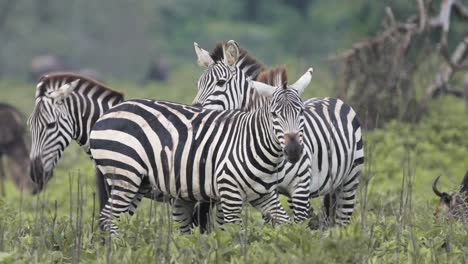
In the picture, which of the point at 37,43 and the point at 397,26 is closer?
the point at 397,26

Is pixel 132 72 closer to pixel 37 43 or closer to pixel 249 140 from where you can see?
pixel 37 43

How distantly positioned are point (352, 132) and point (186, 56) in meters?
49.1

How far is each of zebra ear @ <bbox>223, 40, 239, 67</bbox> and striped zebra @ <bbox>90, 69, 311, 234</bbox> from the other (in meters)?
1.07

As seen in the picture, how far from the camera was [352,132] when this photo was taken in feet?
29.8

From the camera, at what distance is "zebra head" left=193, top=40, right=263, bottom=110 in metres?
9.23

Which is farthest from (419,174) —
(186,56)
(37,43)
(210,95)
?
(186,56)

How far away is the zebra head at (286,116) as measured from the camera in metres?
7.30

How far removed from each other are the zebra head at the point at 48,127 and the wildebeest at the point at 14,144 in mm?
7370

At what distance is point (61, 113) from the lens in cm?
886

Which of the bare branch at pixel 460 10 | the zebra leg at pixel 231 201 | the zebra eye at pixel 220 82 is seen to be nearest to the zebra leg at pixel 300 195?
the zebra leg at pixel 231 201

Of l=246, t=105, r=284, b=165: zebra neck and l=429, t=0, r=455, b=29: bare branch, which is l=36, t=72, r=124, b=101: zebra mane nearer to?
l=246, t=105, r=284, b=165: zebra neck

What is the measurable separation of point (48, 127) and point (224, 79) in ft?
5.70

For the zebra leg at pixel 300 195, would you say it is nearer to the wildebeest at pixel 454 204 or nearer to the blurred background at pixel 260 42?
the wildebeest at pixel 454 204

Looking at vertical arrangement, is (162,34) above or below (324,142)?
above
